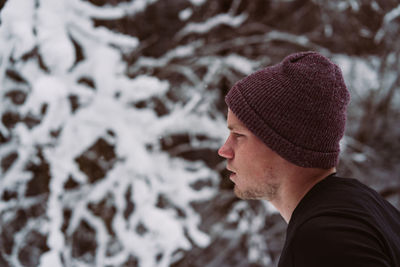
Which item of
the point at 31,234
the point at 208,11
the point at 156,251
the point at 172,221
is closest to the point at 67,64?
the point at 172,221

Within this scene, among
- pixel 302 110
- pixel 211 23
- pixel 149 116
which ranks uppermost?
pixel 302 110

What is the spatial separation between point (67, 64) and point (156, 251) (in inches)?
70.4

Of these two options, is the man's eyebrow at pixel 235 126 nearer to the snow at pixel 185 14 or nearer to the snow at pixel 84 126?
the snow at pixel 84 126

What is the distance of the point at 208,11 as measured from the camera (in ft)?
14.8

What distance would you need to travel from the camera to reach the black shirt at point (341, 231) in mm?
1005

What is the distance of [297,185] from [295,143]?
0.17 meters

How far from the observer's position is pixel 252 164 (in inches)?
57.4

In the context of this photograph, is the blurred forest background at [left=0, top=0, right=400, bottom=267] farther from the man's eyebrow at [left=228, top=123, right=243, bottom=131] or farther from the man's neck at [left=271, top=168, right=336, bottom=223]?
the man's neck at [left=271, top=168, right=336, bottom=223]

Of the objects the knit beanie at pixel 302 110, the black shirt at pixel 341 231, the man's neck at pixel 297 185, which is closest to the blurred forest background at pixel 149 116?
the knit beanie at pixel 302 110

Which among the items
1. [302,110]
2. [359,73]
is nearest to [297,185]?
[302,110]

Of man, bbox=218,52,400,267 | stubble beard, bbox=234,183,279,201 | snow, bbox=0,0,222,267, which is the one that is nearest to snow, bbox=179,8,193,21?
snow, bbox=0,0,222,267

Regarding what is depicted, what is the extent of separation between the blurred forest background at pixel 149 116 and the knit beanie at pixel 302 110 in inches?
52.5

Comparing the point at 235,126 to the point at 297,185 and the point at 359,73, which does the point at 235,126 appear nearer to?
the point at 297,185

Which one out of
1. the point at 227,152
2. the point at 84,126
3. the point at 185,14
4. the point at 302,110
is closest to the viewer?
the point at 302,110
